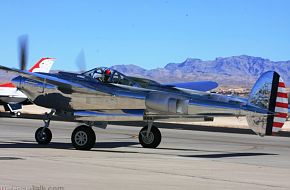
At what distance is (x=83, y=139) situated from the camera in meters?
20.9

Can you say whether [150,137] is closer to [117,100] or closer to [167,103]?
[117,100]

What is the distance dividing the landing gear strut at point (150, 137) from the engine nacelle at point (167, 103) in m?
2.32

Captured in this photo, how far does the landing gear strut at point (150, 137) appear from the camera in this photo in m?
23.0

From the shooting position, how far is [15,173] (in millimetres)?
13000

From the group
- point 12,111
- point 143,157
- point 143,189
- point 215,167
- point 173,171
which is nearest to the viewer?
point 143,189

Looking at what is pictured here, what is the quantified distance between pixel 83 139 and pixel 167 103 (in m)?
3.09

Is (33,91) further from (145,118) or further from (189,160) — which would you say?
(189,160)

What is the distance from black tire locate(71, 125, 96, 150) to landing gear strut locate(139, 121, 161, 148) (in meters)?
2.81

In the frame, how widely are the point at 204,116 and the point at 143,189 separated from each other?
9.19 meters

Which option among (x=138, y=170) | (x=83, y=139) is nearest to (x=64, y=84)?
(x=83, y=139)

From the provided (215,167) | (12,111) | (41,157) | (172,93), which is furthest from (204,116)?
(12,111)

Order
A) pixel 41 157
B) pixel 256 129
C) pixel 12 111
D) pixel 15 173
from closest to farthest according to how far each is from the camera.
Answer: pixel 15 173
pixel 41 157
pixel 256 129
pixel 12 111

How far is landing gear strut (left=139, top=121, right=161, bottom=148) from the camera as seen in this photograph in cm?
2305

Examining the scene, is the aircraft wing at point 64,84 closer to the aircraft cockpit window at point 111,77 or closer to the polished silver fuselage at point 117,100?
the polished silver fuselage at point 117,100
